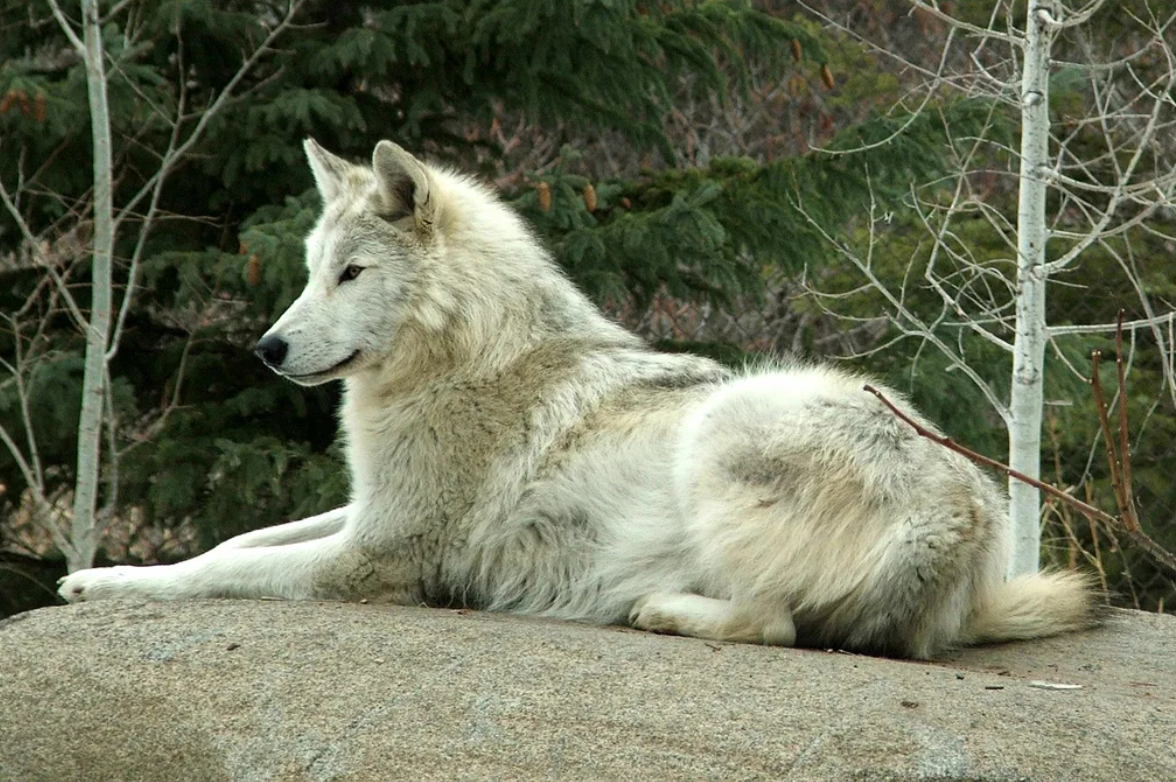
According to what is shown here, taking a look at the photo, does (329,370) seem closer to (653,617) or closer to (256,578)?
(256,578)

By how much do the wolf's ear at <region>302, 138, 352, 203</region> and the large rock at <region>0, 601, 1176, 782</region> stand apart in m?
1.57

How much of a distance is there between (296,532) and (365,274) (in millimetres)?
921

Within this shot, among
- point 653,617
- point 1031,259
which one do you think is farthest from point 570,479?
point 1031,259

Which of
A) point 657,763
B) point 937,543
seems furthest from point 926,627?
point 657,763

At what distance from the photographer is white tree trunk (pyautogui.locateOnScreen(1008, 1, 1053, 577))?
562 centimetres

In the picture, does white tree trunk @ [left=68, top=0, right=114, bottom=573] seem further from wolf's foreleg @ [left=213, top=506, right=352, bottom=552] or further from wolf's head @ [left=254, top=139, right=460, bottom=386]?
wolf's head @ [left=254, top=139, right=460, bottom=386]

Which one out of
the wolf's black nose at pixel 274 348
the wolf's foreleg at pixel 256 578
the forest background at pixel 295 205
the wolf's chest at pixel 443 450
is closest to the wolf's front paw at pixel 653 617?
the wolf's chest at pixel 443 450

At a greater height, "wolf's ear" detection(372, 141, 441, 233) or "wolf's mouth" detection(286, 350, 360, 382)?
"wolf's ear" detection(372, 141, 441, 233)

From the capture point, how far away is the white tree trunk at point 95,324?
20.4ft

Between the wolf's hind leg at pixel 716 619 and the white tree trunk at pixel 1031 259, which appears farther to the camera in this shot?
the white tree trunk at pixel 1031 259

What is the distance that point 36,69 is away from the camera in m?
7.46

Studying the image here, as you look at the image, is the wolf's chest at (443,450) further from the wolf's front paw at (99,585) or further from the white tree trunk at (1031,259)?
the white tree trunk at (1031,259)

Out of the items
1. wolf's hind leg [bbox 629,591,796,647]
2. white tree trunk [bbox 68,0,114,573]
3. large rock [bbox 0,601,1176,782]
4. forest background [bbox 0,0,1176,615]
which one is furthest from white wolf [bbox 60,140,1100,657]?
forest background [bbox 0,0,1176,615]

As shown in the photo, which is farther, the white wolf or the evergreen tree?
the evergreen tree
